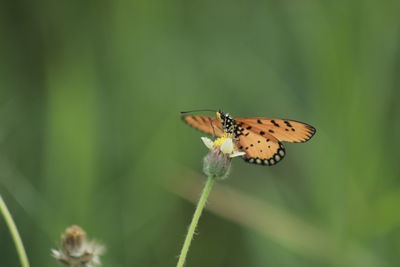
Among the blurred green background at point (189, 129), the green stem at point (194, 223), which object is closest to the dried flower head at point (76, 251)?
the green stem at point (194, 223)

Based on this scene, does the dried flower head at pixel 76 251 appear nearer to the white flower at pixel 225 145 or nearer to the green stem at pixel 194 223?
the green stem at pixel 194 223

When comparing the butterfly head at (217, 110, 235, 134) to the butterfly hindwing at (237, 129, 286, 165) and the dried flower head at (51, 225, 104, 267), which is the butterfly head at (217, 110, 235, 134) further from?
the dried flower head at (51, 225, 104, 267)

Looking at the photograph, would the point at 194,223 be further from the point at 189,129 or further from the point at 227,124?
the point at 189,129

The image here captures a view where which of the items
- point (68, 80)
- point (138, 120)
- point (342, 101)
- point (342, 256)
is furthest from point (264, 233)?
point (68, 80)

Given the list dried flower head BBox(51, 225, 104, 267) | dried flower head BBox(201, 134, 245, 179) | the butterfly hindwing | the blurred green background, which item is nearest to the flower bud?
dried flower head BBox(201, 134, 245, 179)

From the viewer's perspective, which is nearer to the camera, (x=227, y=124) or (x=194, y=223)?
(x=194, y=223)

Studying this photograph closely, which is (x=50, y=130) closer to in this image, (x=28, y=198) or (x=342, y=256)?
(x=28, y=198)

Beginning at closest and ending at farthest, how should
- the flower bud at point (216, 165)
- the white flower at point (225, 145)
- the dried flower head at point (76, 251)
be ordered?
the dried flower head at point (76, 251), the flower bud at point (216, 165), the white flower at point (225, 145)

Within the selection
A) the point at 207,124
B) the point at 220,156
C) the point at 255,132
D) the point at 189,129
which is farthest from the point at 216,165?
the point at 189,129
